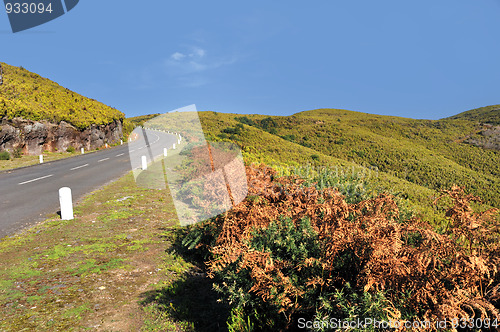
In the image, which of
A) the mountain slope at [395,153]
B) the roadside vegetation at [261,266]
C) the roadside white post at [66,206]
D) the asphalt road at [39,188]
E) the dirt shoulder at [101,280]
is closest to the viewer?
the roadside vegetation at [261,266]

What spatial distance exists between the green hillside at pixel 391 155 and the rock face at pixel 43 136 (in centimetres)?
1378

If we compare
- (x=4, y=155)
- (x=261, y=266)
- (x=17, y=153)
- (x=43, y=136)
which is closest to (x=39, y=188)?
(x=261, y=266)

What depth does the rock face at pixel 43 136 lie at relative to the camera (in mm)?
20656

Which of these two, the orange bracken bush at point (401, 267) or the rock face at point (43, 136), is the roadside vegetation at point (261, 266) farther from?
the rock face at point (43, 136)

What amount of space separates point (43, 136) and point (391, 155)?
32206mm

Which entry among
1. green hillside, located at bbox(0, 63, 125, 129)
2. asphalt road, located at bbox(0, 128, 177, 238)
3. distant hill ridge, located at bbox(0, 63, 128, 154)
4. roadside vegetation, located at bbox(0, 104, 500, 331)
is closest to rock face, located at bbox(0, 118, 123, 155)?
distant hill ridge, located at bbox(0, 63, 128, 154)

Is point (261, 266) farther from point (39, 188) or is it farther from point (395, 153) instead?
point (395, 153)

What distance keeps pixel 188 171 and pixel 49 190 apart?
18.9 feet

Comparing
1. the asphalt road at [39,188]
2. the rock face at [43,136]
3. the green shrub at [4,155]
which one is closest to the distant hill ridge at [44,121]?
the rock face at [43,136]

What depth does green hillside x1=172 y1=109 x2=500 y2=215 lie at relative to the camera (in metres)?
16.6

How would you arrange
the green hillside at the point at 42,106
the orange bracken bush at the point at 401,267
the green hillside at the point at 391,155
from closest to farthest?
the orange bracken bush at the point at 401,267 → the green hillside at the point at 391,155 → the green hillside at the point at 42,106

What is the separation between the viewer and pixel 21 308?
364cm

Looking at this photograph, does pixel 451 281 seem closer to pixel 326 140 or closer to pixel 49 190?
pixel 49 190

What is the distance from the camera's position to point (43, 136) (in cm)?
2362
